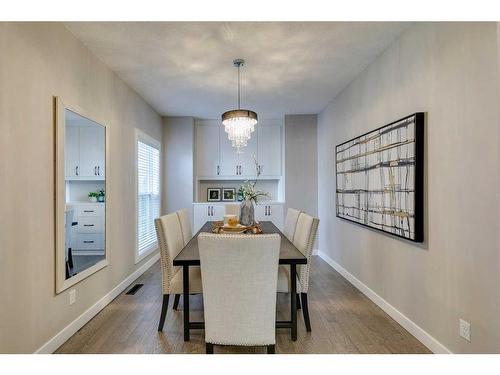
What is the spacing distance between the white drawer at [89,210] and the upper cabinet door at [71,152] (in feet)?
1.06

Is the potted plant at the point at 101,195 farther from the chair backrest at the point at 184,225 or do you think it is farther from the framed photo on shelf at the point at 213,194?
the framed photo on shelf at the point at 213,194

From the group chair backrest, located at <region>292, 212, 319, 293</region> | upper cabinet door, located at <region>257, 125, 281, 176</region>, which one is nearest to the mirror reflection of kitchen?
chair backrest, located at <region>292, 212, 319, 293</region>

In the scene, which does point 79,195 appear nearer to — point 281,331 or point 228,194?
point 281,331

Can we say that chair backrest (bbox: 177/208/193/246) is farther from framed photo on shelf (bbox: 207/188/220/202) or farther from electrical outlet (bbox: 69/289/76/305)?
framed photo on shelf (bbox: 207/188/220/202)

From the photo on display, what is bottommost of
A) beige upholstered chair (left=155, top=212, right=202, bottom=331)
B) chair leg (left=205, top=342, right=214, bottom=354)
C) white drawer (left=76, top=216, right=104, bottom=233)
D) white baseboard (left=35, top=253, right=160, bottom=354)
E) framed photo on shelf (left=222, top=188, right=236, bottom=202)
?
white baseboard (left=35, top=253, right=160, bottom=354)

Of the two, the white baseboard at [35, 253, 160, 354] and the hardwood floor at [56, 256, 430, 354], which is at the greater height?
the white baseboard at [35, 253, 160, 354]

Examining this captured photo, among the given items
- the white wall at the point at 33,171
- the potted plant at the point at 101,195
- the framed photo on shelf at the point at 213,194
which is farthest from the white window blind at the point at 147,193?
the white wall at the point at 33,171

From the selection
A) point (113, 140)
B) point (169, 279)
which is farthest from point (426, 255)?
point (113, 140)

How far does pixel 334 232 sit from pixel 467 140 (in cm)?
295

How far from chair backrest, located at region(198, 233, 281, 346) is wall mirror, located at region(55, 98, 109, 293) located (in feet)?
4.35

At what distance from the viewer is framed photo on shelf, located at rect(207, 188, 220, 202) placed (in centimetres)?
616

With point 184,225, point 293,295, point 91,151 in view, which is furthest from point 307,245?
point 91,151

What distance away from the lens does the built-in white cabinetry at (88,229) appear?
2.75 m
